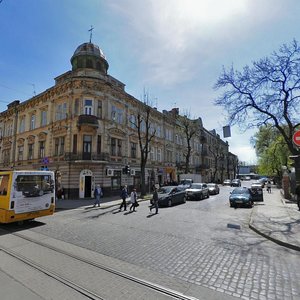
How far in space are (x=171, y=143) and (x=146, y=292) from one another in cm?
3831

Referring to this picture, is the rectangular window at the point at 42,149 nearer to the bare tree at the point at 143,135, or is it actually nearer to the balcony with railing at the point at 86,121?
the balcony with railing at the point at 86,121

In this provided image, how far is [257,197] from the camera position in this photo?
71.1ft

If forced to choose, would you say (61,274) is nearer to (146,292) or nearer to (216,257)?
(146,292)

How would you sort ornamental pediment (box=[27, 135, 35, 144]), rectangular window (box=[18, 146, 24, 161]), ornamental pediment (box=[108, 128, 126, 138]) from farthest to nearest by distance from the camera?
rectangular window (box=[18, 146, 24, 161])
ornamental pediment (box=[27, 135, 35, 144])
ornamental pediment (box=[108, 128, 126, 138])

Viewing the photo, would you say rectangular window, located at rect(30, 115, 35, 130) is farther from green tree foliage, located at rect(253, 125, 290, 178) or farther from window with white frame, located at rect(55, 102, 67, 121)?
green tree foliage, located at rect(253, 125, 290, 178)

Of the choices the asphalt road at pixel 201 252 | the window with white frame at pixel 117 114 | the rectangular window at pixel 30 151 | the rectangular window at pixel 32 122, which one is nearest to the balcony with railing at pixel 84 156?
the window with white frame at pixel 117 114

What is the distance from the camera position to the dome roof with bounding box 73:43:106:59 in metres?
26.9

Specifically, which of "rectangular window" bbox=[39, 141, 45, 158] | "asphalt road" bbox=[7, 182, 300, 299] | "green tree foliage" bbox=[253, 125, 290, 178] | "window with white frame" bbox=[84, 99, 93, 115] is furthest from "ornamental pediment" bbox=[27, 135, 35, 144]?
"green tree foliage" bbox=[253, 125, 290, 178]

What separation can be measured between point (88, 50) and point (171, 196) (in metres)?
Answer: 19.4

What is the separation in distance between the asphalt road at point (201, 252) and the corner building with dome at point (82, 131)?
13.8 m

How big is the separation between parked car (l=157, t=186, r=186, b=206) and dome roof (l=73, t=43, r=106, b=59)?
1804 cm

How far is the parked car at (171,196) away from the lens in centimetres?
1817

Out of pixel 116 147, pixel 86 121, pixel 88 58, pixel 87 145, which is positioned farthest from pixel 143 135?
pixel 88 58

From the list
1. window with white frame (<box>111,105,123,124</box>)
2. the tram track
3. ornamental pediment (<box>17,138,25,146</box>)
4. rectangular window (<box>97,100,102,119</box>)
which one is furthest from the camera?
ornamental pediment (<box>17,138,25,146</box>)
